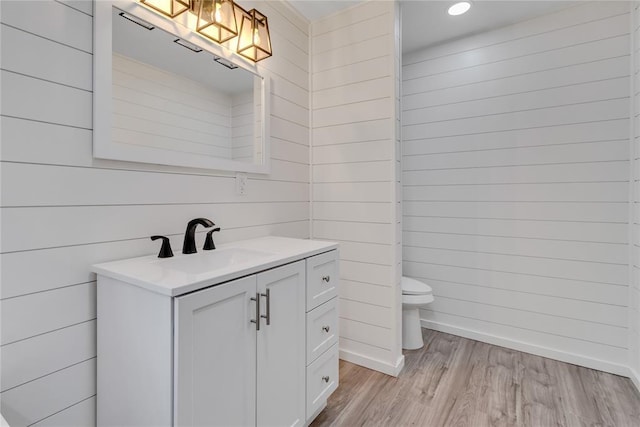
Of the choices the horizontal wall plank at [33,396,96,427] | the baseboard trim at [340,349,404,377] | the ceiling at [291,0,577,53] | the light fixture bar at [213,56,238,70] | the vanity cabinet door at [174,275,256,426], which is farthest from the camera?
the ceiling at [291,0,577,53]

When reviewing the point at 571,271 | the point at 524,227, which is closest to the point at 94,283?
the point at 524,227

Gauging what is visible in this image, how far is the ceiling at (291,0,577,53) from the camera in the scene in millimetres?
2092

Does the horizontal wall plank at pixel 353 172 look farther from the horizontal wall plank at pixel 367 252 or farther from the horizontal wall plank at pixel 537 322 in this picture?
the horizontal wall plank at pixel 537 322

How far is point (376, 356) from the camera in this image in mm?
2051

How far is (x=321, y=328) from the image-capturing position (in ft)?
4.97

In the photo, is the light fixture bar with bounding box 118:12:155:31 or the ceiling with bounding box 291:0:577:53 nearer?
the light fixture bar with bounding box 118:12:155:31

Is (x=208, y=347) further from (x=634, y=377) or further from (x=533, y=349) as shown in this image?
(x=634, y=377)

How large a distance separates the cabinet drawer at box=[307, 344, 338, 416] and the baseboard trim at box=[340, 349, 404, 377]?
50cm

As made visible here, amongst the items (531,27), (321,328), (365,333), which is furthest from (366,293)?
(531,27)

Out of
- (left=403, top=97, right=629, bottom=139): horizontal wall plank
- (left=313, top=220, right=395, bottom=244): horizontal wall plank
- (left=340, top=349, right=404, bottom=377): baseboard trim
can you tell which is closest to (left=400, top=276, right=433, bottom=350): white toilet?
(left=340, top=349, right=404, bottom=377): baseboard trim

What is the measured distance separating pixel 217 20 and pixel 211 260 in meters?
1.15

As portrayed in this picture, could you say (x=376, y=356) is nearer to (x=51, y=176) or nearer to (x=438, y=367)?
(x=438, y=367)

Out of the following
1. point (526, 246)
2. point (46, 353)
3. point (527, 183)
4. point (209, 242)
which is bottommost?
point (46, 353)

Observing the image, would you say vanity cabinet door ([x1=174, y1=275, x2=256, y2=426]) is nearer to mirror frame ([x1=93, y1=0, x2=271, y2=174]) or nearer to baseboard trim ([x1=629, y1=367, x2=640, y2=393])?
mirror frame ([x1=93, y1=0, x2=271, y2=174])
